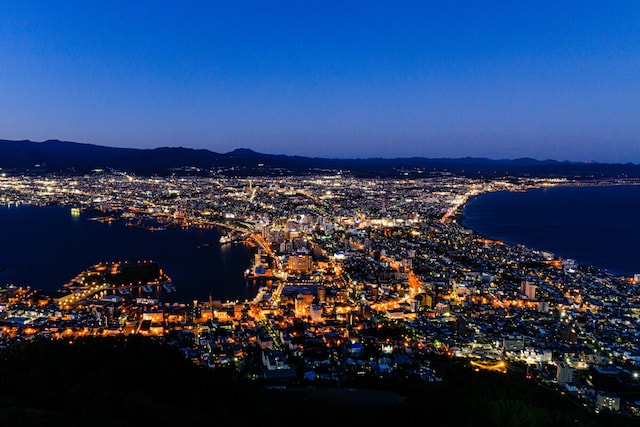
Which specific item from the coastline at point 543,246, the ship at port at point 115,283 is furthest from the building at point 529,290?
the ship at port at point 115,283

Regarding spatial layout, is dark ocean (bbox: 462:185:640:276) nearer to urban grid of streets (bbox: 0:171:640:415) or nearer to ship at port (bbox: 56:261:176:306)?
urban grid of streets (bbox: 0:171:640:415)

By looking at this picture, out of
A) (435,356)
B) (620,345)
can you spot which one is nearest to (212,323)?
(435,356)

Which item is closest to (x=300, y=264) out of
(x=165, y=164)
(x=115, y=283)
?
(x=115, y=283)

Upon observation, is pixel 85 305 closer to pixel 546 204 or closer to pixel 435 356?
pixel 435 356

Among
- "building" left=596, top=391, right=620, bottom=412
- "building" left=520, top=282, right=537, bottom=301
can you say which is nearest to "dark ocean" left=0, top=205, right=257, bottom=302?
"building" left=520, top=282, right=537, bottom=301

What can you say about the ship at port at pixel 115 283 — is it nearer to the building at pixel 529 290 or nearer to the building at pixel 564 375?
the building at pixel 529 290
